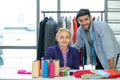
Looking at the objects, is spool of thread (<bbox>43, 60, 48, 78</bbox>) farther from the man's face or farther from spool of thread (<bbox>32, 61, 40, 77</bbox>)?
the man's face

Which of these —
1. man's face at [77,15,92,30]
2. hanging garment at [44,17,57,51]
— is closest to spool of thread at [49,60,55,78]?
man's face at [77,15,92,30]

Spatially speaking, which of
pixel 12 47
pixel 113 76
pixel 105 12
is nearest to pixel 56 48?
pixel 113 76

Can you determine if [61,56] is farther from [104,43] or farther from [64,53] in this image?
[104,43]

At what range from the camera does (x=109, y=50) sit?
2.88m

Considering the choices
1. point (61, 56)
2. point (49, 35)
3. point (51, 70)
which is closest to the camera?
point (51, 70)

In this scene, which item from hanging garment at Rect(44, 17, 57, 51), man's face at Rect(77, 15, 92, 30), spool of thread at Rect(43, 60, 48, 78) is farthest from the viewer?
hanging garment at Rect(44, 17, 57, 51)

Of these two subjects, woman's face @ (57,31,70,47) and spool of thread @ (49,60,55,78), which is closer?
spool of thread @ (49,60,55,78)

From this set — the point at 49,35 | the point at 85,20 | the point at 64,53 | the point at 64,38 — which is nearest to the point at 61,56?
the point at 64,53

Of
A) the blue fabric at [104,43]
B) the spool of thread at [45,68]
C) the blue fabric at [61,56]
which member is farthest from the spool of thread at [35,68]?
the blue fabric at [104,43]

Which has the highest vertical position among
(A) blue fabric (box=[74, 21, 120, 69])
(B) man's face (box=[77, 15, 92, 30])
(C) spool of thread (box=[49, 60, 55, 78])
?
(B) man's face (box=[77, 15, 92, 30])

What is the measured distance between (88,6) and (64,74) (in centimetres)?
286

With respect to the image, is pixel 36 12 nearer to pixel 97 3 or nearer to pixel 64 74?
pixel 97 3

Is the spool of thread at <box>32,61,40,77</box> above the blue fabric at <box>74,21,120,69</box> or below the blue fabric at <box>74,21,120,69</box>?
below

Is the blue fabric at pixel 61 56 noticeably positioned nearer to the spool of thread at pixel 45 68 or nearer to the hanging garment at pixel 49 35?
the spool of thread at pixel 45 68
